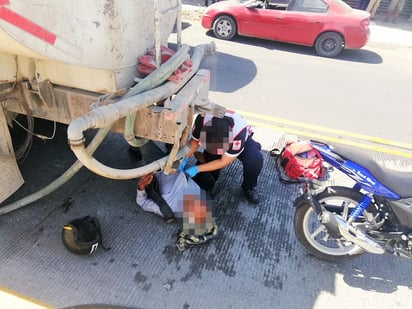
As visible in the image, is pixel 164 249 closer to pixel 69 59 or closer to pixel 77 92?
pixel 77 92

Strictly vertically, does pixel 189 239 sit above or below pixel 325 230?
below

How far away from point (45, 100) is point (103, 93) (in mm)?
482

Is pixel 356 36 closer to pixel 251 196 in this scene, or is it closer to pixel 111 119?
pixel 251 196

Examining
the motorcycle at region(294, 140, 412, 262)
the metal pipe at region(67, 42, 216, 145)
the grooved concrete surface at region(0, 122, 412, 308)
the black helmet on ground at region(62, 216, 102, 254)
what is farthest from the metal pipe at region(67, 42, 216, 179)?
the motorcycle at region(294, 140, 412, 262)

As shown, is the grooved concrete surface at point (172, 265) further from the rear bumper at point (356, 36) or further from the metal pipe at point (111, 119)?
the rear bumper at point (356, 36)

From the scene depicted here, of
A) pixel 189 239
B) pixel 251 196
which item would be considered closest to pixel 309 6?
pixel 251 196

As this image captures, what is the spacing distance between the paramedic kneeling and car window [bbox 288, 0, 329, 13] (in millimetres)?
5771

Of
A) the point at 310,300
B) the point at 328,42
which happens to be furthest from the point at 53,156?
the point at 328,42

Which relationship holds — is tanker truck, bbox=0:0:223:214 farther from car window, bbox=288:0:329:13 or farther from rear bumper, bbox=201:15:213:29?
rear bumper, bbox=201:15:213:29

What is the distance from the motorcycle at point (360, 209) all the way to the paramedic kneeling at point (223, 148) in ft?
2.11

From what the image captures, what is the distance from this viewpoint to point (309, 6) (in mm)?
7855

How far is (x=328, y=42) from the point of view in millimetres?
8016

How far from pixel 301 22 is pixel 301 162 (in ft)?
17.6

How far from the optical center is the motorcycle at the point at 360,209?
2.41m
